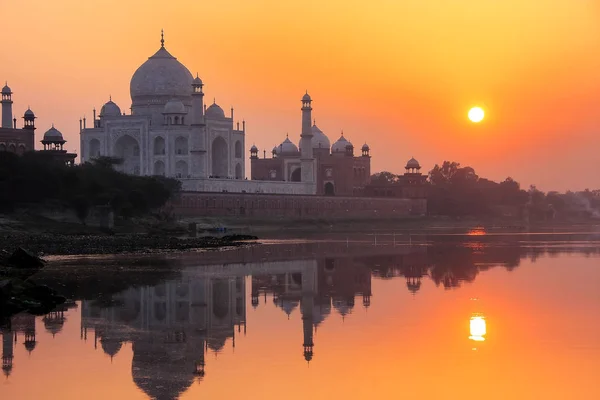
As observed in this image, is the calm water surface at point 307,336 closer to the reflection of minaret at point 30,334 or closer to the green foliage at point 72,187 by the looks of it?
the reflection of minaret at point 30,334

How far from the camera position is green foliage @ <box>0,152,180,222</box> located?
4519 cm

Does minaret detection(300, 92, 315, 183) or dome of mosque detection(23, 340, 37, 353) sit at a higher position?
minaret detection(300, 92, 315, 183)

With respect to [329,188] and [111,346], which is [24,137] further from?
[111,346]

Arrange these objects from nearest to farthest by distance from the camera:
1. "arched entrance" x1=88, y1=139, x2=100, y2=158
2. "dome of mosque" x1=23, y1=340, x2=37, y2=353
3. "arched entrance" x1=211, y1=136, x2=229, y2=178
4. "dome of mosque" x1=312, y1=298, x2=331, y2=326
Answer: "dome of mosque" x1=23, y1=340, x2=37, y2=353, "dome of mosque" x1=312, y1=298, x2=331, y2=326, "arched entrance" x1=211, y1=136, x2=229, y2=178, "arched entrance" x1=88, y1=139, x2=100, y2=158

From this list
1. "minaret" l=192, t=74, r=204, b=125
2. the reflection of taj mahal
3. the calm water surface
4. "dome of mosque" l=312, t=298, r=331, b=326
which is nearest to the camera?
the calm water surface

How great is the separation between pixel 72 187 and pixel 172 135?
19.8m

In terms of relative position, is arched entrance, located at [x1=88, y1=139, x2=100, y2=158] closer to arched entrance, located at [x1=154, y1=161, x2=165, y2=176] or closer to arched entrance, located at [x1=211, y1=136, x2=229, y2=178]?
arched entrance, located at [x1=154, y1=161, x2=165, y2=176]

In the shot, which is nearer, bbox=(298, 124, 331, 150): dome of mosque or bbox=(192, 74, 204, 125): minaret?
bbox=(192, 74, 204, 125): minaret

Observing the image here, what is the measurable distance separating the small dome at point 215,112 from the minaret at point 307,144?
638cm

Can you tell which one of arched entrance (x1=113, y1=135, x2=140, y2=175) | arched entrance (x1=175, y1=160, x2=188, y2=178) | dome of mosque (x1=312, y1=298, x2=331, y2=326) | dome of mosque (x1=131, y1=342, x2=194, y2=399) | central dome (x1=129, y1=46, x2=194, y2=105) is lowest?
dome of mosque (x1=131, y1=342, x2=194, y2=399)

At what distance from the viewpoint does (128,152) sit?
6938cm

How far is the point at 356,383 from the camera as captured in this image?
10.9m

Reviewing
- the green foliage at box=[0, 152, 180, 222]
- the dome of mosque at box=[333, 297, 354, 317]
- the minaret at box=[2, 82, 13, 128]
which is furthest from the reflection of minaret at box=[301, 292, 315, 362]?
the minaret at box=[2, 82, 13, 128]

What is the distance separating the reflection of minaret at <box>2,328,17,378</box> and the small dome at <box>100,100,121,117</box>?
58.1m
